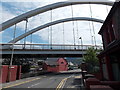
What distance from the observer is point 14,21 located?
39.9 metres

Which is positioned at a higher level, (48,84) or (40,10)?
(40,10)

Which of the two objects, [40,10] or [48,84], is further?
[40,10]

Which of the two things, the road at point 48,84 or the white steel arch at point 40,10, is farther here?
the white steel arch at point 40,10

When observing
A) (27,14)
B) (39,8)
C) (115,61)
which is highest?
(39,8)

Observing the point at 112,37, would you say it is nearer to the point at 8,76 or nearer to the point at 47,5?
the point at 8,76

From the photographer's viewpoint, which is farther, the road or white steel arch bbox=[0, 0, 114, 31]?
white steel arch bbox=[0, 0, 114, 31]

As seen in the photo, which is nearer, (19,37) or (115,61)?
(115,61)

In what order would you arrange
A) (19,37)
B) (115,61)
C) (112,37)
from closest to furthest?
(115,61), (112,37), (19,37)

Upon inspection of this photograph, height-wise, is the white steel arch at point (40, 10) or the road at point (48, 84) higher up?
the white steel arch at point (40, 10)

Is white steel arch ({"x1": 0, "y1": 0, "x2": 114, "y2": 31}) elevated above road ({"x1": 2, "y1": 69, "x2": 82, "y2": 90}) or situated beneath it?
elevated above

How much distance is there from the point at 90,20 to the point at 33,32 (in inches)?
1144

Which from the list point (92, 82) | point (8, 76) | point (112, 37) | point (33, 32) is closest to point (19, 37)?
point (33, 32)

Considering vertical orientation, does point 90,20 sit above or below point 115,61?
above

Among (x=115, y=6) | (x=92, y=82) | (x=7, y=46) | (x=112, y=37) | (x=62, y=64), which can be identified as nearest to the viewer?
(x=92, y=82)
